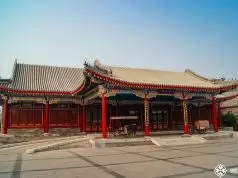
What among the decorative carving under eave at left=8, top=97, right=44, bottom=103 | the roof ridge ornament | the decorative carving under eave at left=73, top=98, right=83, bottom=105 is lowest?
the decorative carving under eave at left=73, top=98, right=83, bottom=105

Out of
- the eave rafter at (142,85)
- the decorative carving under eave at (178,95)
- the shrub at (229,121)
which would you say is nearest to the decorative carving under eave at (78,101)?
the eave rafter at (142,85)

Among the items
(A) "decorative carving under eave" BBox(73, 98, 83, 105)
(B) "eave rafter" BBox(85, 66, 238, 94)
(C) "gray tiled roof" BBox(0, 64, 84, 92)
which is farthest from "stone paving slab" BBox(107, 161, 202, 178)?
(C) "gray tiled roof" BBox(0, 64, 84, 92)

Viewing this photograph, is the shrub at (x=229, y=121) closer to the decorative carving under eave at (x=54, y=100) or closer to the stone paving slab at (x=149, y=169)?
the decorative carving under eave at (x=54, y=100)

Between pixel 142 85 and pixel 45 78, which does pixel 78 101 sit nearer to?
pixel 45 78

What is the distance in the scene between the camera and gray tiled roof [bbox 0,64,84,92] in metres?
21.1

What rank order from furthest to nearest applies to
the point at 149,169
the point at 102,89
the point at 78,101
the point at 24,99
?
the point at 78,101 < the point at 24,99 < the point at 102,89 < the point at 149,169

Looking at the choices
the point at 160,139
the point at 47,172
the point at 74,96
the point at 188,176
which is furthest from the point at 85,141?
the point at 188,176

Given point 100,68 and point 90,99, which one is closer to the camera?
point 100,68

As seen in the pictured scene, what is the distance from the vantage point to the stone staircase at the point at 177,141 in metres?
16.0

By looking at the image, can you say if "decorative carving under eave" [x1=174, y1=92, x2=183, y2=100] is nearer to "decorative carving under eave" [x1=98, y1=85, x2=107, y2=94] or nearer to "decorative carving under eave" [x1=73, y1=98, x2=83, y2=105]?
"decorative carving under eave" [x1=98, y1=85, x2=107, y2=94]

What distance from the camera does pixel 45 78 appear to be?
23.0 metres

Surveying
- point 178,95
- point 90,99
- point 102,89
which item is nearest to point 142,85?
point 102,89

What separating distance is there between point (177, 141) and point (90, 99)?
7.25m

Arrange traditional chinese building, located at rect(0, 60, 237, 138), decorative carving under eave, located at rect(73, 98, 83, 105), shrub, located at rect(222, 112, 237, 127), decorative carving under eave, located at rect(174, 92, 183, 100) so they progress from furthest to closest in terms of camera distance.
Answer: shrub, located at rect(222, 112, 237, 127) → decorative carving under eave, located at rect(73, 98, 83, 105) → traditional chinese building, located at rect(0, 60, 237, 138) → decorative carving under eave, located at rect(174, 92, 183, 100)
